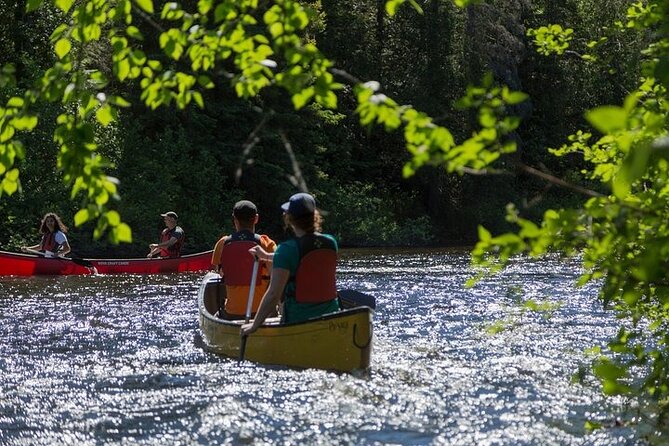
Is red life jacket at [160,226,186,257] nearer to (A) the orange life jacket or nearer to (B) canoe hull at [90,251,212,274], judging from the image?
(B) canoe hull at [90,251,212,274]

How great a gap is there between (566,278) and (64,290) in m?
8.52

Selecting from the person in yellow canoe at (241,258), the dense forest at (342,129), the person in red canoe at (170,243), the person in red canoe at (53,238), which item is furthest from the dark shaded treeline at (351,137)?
the person in yellow canoe at (241,258)

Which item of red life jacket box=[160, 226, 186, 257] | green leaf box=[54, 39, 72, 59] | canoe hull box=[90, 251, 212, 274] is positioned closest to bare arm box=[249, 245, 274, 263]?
green leaf box=[54, 39, 72, 59]

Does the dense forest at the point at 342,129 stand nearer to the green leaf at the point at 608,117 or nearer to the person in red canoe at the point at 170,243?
the person in red canoe at the point at 170,243

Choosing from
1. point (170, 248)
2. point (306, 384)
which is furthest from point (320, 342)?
point (170, 248)

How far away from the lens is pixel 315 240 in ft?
28.4

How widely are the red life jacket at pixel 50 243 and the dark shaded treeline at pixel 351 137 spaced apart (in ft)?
15.7

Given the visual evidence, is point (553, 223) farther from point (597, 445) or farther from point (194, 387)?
point (194, 387)

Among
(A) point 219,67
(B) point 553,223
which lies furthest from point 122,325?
(B) point 553,223

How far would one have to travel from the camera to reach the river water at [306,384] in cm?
679

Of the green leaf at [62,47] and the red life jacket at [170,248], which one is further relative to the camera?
the red life jacket at [170,248]

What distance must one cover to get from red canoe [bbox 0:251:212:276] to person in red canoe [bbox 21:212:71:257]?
283 mm

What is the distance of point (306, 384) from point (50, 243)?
13.1 m

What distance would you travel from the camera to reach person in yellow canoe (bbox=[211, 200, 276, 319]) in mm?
10672
